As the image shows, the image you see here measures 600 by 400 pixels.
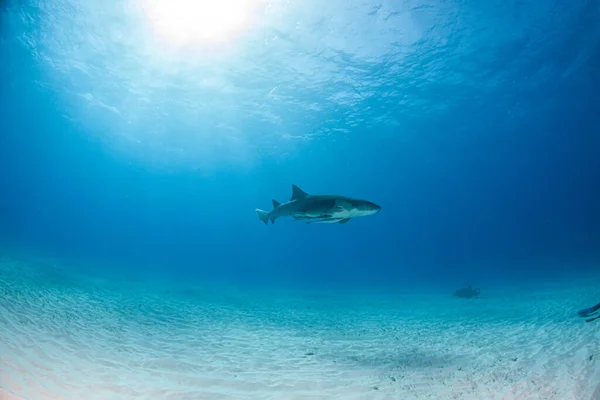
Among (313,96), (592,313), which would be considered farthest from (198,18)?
(592,313)

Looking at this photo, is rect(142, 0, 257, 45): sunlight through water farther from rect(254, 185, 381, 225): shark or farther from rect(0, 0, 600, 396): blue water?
rect(254, 185, 381, 225): shark

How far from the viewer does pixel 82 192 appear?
317ft

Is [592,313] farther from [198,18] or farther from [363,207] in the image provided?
[198,18]

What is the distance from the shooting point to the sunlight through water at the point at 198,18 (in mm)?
15531

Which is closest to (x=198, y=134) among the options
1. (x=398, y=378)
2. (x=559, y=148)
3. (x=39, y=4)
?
(x=39, y=4)

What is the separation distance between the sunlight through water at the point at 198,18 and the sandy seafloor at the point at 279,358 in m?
16.3

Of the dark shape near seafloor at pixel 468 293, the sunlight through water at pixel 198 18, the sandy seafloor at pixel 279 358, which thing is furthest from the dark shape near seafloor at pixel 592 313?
the sunlight through water at pixel 198 18

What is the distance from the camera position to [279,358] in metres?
6.53

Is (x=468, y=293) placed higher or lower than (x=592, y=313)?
higher

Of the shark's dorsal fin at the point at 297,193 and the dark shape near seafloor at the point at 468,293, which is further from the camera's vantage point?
the dark shape near seafloor at the point at 468,293

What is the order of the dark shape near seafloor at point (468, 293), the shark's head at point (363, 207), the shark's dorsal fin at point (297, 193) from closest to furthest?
the shark's head at point (363, 207) < the shark's dorsal fin at point (297, 193) < the dark shape near seafloor at point (468, 293)

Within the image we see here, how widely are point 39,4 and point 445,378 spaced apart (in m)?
29.0

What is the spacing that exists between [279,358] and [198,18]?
1912 cm

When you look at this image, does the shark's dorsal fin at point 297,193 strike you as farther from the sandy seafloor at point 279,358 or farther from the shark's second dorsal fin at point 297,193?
the sandy seafloor at point 279,358
